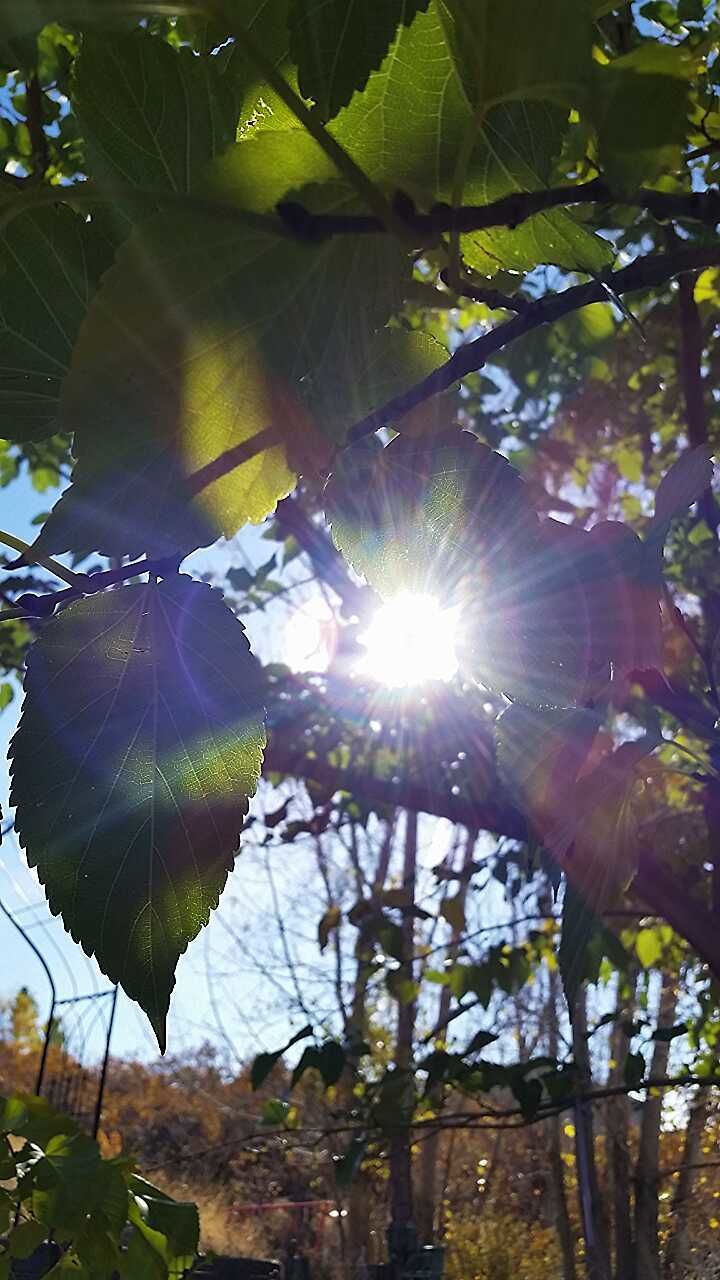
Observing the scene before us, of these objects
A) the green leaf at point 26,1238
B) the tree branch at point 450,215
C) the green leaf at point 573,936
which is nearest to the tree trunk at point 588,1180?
the green leaf at point 26,1238

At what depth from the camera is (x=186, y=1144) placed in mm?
8047

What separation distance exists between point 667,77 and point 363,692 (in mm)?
1981

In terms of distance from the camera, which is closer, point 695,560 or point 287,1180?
point 695,560

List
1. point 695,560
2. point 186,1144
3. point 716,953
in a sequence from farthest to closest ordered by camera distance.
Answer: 1. point 186,1144
2. point 695,560
3. point 716,953

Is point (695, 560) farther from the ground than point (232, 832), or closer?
farther from the ground

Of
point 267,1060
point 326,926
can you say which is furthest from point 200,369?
point 326,926

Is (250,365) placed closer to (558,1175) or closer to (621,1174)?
(621,1174)

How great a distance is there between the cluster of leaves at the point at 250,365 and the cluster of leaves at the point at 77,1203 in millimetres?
455

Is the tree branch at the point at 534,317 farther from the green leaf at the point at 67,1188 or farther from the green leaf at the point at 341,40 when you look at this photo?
the green leaf at the point at 67,1188

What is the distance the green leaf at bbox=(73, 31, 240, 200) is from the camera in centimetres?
20

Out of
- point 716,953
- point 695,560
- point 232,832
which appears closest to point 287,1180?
point 695,560

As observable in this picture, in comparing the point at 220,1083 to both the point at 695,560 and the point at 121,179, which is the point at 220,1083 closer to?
the point at 695,560

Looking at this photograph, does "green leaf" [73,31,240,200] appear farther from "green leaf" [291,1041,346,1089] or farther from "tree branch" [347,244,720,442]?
"green leaf" [291,1041,346,1089]

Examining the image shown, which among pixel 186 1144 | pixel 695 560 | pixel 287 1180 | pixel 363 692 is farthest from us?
pixel 186 1144
